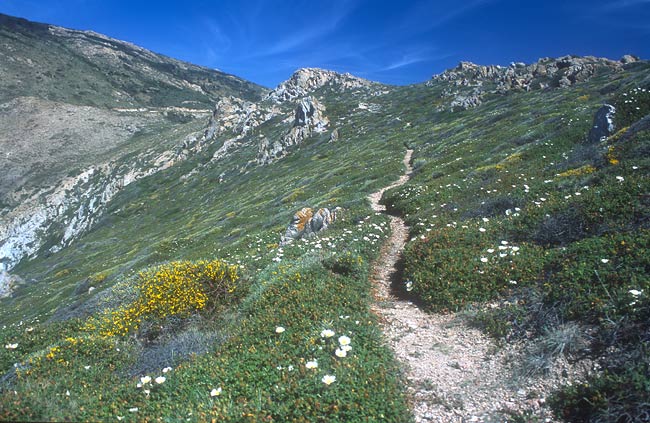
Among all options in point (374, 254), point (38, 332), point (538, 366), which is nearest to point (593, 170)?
point (374, 254)

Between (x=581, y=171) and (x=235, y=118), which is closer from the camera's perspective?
(x=581, y=171)

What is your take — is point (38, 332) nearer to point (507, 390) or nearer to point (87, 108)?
point (507, 390)

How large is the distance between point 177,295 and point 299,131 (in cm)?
9402

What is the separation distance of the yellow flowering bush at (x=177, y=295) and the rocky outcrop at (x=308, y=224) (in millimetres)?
7102

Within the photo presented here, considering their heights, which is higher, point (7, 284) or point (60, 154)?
point (60, 154)

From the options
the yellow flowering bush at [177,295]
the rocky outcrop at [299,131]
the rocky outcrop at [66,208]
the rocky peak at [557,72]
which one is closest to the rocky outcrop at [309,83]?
the rocky outcrop at [299,131]

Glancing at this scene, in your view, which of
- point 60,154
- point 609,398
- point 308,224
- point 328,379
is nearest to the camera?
point 609,398

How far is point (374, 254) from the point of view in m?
13.4

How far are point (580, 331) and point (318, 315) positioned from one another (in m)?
4.89

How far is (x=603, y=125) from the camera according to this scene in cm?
2183

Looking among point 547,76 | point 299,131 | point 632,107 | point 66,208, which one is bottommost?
point 632,107

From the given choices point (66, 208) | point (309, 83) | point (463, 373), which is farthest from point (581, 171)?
point (309, 83)

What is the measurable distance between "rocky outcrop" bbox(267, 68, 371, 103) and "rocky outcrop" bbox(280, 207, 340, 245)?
155 meters

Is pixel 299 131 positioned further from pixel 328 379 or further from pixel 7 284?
pixel 328 379
